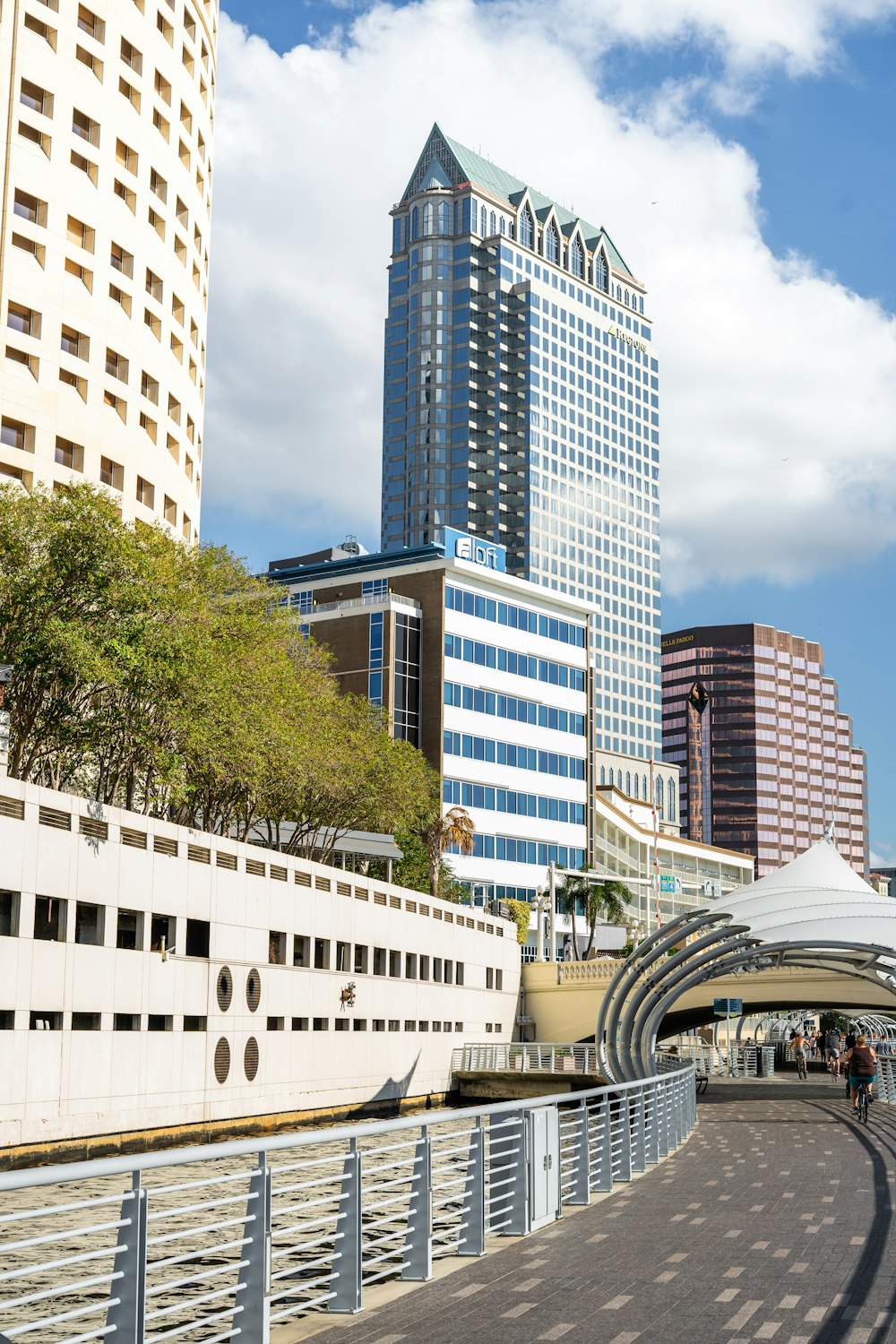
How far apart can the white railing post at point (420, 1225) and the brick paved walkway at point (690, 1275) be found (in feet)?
0.76

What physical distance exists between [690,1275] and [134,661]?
81.1 feet

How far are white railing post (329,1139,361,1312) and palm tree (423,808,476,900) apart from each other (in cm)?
6839

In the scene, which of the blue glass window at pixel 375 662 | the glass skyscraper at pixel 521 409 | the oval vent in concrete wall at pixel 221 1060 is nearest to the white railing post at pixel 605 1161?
the oval vent in concrete wall at pixel 221 1060

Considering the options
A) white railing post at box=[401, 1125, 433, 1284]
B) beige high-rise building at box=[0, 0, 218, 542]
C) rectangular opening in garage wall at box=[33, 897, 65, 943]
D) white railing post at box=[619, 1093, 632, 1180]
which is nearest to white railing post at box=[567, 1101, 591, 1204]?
white railing post at box=[619, 1093, 632, 1180]

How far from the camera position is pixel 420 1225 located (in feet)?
39.2

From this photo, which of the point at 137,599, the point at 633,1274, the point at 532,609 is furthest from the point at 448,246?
the point at 633,1274

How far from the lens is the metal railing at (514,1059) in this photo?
62.9 meters

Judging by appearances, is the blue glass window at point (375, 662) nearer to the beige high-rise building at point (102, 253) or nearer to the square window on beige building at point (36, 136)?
the beige high-rise building at point (102, 253)

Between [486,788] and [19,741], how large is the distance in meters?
56.9

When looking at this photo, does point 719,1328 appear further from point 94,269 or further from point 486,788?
point 486,788

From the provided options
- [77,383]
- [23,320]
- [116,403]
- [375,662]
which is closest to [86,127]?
[23,320]

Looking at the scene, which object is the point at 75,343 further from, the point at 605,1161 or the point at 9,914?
the point at 605,1161

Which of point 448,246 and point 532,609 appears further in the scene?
point 448,246

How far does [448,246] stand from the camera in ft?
566
